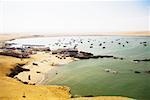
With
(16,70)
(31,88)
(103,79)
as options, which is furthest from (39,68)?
(31,88)

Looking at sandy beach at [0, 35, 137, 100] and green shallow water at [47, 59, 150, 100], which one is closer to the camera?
sandy beach at [0, 35, 137, 100]

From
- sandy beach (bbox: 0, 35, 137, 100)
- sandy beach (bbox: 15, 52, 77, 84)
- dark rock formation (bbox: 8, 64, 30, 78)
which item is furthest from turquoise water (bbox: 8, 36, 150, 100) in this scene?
dark rock formation (bbox: 8, 64, 30, 78)

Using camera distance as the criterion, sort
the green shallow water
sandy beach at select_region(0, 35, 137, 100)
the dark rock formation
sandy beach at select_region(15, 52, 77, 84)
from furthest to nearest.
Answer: the dark rock formation
sandy beach at select_region(15, 52, 77, 84)
the green shallow water
sandy beach at select_region(0, 35, 137, 100)

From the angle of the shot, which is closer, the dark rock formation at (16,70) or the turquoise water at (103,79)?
the turquoise water at (103,79)

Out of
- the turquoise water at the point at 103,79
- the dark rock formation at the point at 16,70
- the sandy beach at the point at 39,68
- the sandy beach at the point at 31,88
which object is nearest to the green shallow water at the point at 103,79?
the turquoise water at the point at 103,79

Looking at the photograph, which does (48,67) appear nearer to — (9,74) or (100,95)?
(9,74)


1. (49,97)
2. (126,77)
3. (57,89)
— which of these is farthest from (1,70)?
(126,77)

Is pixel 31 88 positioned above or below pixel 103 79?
above

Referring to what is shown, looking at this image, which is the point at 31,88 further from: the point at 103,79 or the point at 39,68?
the point at 39,68

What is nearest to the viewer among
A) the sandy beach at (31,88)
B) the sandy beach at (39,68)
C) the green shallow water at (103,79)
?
the sandy beach at (31,88)

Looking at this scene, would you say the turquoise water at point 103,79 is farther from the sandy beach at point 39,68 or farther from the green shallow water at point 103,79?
the sandy beach at point 39,68

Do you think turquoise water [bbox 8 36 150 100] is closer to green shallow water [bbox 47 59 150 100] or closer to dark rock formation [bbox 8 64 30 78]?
green shallow water [bbox 47 59 150 100]
